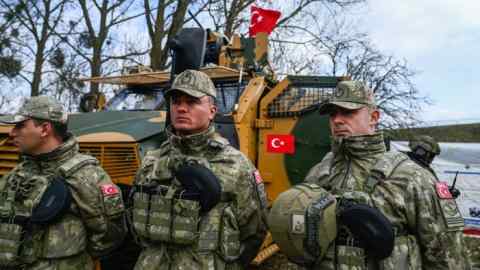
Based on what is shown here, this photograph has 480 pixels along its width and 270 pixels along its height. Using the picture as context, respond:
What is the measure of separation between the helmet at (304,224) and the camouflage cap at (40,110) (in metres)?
1.45

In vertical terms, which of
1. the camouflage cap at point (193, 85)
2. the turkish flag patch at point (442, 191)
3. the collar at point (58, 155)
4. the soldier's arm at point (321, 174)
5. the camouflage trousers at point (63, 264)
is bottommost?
the camouflage trousers at point (63, 264)

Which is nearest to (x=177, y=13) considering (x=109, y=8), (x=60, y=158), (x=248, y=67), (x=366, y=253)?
(x=109, y=8)

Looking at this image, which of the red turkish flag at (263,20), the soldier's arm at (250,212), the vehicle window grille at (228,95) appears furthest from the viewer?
the red turkish flag at (263,20)

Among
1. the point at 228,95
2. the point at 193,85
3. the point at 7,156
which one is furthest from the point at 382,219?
the point at 228,95

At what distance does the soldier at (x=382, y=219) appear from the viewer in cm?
200

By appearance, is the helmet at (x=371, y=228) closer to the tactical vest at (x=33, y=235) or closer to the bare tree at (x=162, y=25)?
the tactical vest at (x=33, y=235)

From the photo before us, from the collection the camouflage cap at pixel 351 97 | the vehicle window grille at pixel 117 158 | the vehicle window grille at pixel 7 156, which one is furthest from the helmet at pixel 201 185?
the vehicle window grille at pixel 7 156

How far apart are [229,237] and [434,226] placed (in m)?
0.98

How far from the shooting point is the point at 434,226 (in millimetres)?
2033

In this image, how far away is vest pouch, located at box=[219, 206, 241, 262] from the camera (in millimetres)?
2371

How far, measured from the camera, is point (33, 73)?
620 inches

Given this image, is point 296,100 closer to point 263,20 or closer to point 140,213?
point 263,20

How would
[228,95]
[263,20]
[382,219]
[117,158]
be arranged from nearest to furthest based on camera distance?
[382,219] → [117,158] → [228,95] → [263,20]

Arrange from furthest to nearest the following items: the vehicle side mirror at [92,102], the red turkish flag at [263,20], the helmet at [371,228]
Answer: the vehicle side mirror at [92,102] < the red turkish flag at [263,20] < the helmet at [371,228]
